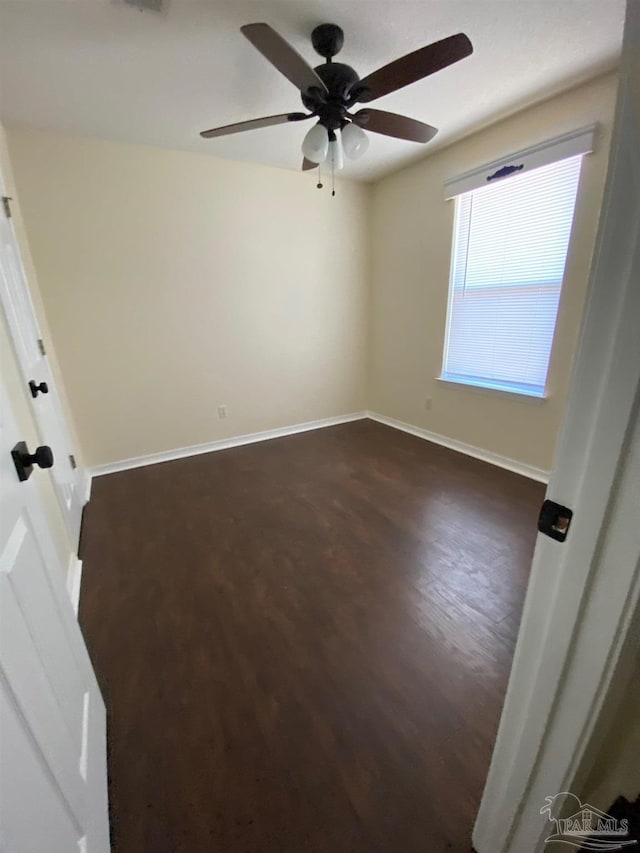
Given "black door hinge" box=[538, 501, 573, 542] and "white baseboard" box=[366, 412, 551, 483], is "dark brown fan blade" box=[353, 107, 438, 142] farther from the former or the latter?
"white baseboard" box=[366, 412, 551, 483]

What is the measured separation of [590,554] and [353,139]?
2.21 meters

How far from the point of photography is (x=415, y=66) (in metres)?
1.52

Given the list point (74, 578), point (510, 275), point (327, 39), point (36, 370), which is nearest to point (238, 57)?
point (327, 39)

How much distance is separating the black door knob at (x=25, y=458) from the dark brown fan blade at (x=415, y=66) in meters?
1.92

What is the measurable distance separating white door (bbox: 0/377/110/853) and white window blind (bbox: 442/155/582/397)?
3.07m

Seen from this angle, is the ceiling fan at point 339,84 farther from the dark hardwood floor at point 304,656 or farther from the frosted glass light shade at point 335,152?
the dark hardwood floor at point 304,656

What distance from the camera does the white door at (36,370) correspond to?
173cm

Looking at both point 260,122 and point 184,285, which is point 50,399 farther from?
point 260,122

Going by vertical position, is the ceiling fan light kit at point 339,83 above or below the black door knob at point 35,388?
above

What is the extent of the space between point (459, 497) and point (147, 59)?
3.13 meters

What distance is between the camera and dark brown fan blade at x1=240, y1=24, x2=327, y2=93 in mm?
1314

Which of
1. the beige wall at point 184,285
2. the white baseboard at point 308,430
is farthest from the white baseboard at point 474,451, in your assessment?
the beige wall at point 184,285

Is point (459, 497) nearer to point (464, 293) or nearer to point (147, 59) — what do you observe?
point (464, 293)

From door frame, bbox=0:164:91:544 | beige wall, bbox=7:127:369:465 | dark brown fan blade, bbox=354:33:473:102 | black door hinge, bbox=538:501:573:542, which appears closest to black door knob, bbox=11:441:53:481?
black door hinge, bbox=538:501:573:542
